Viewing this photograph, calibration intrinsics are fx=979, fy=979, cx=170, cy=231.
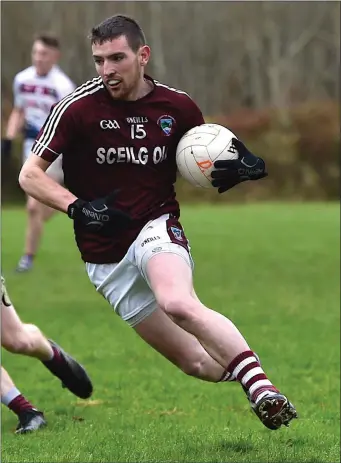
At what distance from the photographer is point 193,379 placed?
25.6 feet

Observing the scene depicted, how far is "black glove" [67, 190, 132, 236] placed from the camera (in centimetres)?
507

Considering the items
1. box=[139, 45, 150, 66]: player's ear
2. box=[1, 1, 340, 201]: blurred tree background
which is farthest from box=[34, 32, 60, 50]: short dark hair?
box=[1, 1, 340, 201]: blurred tree background

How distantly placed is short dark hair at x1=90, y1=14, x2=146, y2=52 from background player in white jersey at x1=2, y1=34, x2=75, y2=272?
24.7ft

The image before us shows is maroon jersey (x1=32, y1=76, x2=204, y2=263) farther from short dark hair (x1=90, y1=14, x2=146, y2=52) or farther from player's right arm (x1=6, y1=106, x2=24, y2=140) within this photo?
player's right arm (x1=6, y1=106, x2=24, y2=140)

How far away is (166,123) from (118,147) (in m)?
0.31

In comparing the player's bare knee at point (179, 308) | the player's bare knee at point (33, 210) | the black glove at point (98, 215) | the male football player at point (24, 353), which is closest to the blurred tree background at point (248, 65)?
the player's bare knee at point (33, 210)

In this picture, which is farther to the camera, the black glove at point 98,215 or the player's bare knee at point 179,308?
the black glove at point 98,215

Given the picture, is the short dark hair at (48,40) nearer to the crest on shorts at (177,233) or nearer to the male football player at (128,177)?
the male football player at (128,177)

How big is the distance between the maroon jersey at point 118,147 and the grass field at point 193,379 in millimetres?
1135

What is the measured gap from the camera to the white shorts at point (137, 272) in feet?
17.2

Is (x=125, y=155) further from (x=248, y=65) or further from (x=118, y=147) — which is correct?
(x=248, y=65)

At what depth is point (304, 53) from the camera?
143 ft

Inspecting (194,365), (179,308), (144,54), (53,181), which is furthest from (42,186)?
(194,365)

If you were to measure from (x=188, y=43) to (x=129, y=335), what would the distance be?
32293mm
